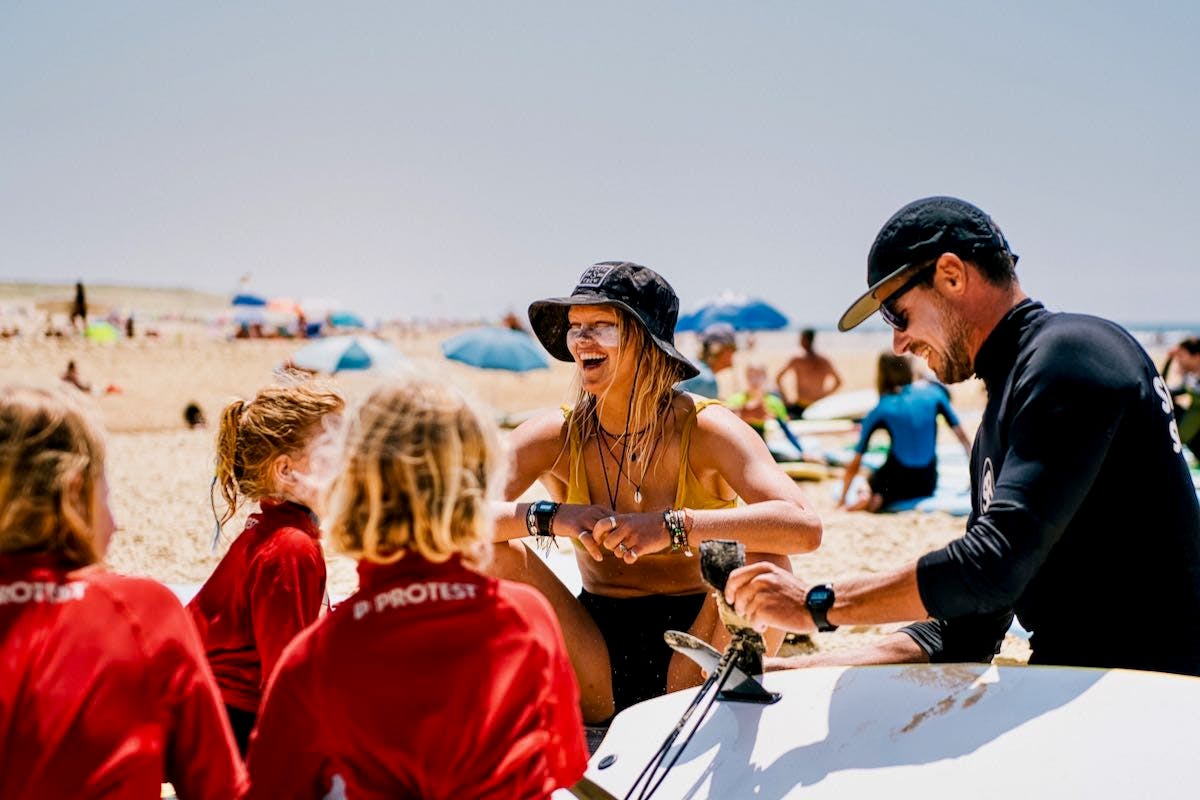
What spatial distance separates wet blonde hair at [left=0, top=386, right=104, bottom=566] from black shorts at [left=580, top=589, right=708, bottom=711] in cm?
182

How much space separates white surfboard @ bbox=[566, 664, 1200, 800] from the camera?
1813 mm

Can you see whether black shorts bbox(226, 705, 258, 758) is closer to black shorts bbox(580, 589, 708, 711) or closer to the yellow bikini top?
black shorts bbox(580, 589, 708, 711)

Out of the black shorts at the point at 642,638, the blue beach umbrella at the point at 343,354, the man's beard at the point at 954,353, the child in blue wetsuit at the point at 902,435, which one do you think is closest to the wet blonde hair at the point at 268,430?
the black shorts at the point at 642,638

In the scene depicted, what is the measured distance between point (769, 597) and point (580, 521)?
86cm

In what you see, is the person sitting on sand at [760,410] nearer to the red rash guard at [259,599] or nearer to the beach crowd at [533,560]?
the beach crowd at [533,560]

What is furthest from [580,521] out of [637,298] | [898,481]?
[898,481]

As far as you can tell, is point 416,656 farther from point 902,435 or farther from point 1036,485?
point 902,435

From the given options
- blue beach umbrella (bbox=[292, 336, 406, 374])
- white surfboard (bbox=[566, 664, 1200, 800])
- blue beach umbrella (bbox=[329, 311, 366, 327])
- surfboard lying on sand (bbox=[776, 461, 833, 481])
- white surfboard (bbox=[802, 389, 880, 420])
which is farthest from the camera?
blue beach umbrella (bbox=[329, 311, 366, 327])

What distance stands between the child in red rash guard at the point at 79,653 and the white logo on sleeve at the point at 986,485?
163 centimetres

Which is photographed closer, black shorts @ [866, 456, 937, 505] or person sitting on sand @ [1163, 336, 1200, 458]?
black shorts @ [866, 456, 937, 505]

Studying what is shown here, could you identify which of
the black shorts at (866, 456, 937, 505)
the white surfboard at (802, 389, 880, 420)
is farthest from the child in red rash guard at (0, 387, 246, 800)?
the white surfboard at (802, 389, 880, 420)

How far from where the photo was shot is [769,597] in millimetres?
2031

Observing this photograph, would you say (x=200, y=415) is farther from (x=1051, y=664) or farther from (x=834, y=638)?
(x=1051, y=664)

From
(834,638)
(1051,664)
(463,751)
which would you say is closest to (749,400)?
(834,638)
